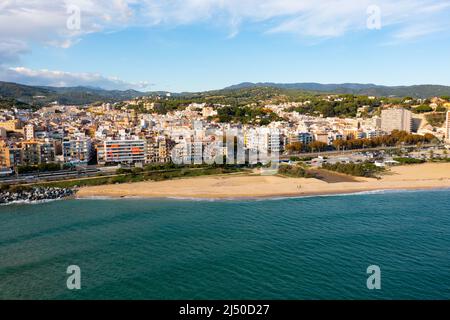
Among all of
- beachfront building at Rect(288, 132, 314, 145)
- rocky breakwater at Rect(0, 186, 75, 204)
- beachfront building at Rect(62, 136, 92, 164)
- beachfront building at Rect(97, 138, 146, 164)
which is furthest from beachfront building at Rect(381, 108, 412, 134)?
rocky breakwater at Rect(0, 186, 75, 204)

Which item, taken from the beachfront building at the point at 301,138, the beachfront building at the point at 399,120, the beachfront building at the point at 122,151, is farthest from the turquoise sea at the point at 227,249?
the beachfront building at the point at 399,120

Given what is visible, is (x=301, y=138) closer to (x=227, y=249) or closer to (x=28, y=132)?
(x=28, y=132)

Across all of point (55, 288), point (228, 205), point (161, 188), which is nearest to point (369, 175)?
point (228, 205)

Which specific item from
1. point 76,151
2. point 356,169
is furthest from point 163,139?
point 356,169

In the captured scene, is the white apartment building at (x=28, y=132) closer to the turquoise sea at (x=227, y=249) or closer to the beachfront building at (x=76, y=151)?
the beachfront building at (x=76, y=151)

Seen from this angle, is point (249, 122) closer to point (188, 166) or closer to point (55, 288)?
point (188, 166)

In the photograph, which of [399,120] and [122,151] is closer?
[122,151]
